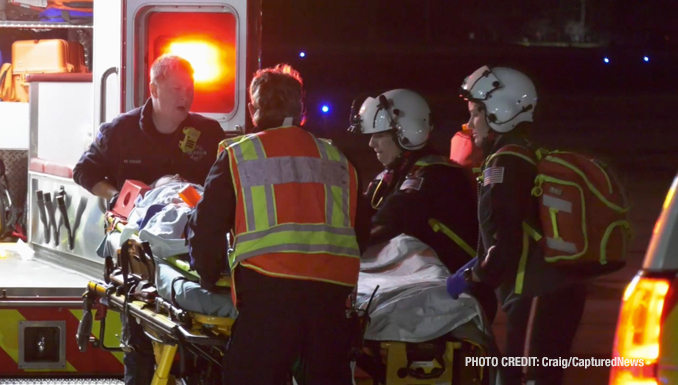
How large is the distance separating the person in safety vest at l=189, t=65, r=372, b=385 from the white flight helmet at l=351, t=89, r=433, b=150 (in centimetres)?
111

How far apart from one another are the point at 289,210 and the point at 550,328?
47.6 inches

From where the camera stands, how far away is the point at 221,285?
403cm

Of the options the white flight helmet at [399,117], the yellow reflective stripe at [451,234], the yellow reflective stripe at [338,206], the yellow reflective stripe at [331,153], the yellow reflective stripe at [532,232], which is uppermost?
the white flight helmet at [399,117]

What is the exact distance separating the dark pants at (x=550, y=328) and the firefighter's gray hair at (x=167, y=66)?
6.84 feet

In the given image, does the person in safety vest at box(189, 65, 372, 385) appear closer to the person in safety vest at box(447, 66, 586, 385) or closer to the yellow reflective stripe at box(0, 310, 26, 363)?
the person in safety vest at box(447, 66, 586, 385)

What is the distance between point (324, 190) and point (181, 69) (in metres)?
1.90

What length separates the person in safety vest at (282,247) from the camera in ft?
12.1

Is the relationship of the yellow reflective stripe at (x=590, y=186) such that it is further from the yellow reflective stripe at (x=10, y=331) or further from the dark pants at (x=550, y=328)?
the yellow reflective stripe at (x=10, y=331)

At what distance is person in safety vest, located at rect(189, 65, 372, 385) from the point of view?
3.68 m

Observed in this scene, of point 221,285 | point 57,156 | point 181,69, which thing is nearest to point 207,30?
point 181,69

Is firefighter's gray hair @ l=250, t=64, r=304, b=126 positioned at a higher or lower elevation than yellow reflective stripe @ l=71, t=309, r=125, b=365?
higher

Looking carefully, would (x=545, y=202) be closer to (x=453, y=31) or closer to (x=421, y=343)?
(x=421, y=343)

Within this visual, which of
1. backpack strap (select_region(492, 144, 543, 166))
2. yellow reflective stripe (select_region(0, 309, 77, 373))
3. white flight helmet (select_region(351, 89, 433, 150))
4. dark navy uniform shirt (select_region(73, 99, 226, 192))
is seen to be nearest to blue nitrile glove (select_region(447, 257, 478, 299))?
backpack strap (select_region(492, 144, 543, 166))

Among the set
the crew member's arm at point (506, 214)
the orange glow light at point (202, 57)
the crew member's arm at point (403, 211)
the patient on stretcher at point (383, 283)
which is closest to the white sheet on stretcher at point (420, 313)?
the patient on stretcher at point (383, 283)
